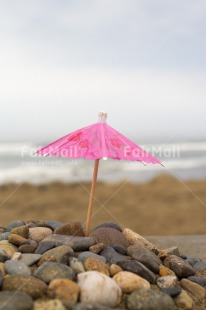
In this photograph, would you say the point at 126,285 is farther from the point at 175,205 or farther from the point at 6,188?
the point at 6,188

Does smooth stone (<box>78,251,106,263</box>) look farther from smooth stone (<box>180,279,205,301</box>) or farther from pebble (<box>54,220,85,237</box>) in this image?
smooth stone (<box>180,279,205,301</box>)

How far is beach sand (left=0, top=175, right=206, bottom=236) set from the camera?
8.83 meters

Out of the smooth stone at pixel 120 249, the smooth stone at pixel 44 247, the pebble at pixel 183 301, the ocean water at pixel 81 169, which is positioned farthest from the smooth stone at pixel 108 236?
the ocean water at pixel 81 169

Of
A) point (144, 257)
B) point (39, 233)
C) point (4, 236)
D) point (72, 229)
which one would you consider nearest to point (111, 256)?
point (144, 257)

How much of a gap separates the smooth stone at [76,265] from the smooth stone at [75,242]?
0.35 metres

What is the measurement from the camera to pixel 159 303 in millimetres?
3465

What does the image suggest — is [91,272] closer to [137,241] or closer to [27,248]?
[27,248]

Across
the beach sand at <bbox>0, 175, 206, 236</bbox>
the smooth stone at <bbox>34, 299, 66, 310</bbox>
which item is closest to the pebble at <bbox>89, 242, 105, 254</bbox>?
the smooth stone at <bbox>34, 299, 66, 310</bbox>

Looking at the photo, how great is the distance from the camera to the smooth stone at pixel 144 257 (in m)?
4.20

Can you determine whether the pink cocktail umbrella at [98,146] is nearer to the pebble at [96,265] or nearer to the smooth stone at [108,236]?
the smooth stone at [108,236]

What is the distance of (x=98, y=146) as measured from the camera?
413 centimetres

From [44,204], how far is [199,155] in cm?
1919

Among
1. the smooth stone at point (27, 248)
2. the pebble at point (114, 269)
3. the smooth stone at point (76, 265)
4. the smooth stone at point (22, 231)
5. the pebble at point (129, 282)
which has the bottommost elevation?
the pebble at point (129, 282)

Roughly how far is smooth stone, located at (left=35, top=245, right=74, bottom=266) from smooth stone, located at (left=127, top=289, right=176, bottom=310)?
27.5 inches
